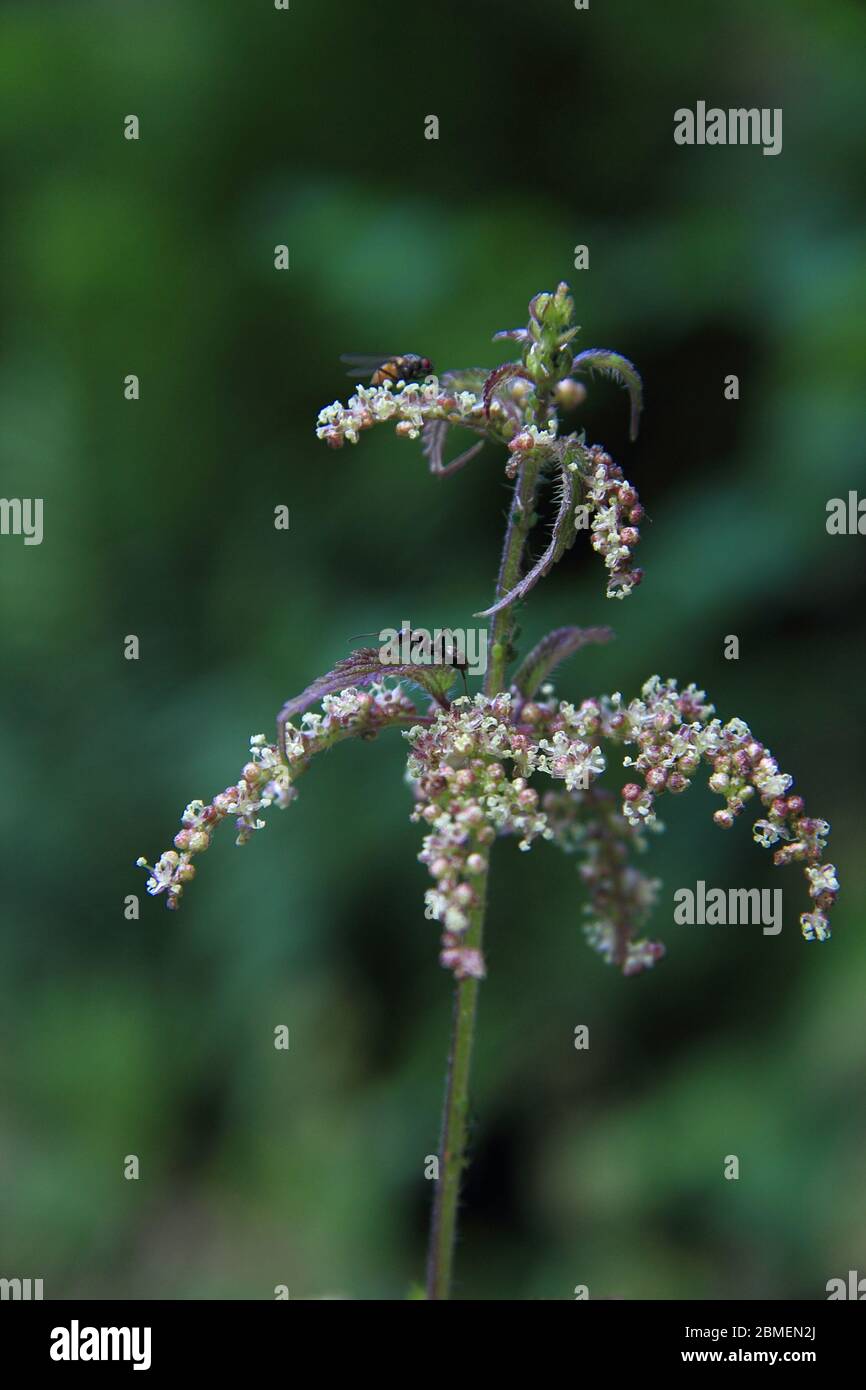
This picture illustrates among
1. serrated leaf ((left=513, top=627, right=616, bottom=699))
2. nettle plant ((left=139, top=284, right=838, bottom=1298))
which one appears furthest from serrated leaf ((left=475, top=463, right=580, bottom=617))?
→ serrated leaf ((left=513, top=627, right=616, bottom=699))

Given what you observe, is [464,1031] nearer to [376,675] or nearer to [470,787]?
[470,787]

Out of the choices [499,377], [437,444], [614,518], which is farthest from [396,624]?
[614,518]

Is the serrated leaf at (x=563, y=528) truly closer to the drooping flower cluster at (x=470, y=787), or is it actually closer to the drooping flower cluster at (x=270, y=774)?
the drooping flower cluster at (x=470, y=787)

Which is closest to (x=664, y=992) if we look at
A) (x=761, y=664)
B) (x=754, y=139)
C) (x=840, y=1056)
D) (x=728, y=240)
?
(x=840, y=1056)

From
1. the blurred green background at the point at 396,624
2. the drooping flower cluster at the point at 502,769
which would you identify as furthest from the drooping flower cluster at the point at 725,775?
the blurred green background at the point at 396,624
